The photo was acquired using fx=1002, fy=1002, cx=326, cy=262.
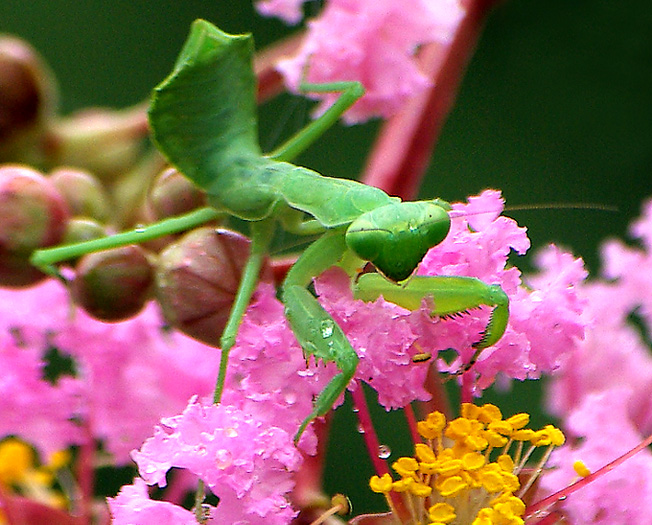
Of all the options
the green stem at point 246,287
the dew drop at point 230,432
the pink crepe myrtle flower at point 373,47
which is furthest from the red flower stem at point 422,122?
the dew drop at point 230,432

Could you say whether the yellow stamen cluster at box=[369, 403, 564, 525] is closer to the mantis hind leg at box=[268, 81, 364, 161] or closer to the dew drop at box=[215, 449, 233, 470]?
the dew drop at box=[215, 449, 233, 470]

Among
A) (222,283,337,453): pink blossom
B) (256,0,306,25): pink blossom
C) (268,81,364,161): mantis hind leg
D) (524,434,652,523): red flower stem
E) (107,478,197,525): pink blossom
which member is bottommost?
(524,434,652,523): red flower stem

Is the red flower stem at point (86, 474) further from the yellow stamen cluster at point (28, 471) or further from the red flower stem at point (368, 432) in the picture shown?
the red flower stem at point (368, 432)

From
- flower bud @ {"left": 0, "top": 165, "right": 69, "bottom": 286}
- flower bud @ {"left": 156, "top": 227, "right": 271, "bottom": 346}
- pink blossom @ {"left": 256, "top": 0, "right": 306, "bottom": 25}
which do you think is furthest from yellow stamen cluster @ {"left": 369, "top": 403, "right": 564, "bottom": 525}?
pink blossom @ {"left": 256, "top": 0, "right": 306, "bottom": 25}

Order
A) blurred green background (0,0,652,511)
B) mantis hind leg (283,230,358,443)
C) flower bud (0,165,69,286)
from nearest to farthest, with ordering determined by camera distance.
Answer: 1. mantis hind leg (283,230,358,443)
2. flower bud (0,165,69,286)
3. blurred green background (0,0,652,511)

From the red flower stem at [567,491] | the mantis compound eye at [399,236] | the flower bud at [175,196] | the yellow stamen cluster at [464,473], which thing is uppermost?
the flower bud at [175,196]

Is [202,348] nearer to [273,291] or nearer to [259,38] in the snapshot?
[273,291]

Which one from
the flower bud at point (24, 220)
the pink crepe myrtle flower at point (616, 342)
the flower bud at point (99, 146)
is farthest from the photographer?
the flower bud at point (99, 146)
